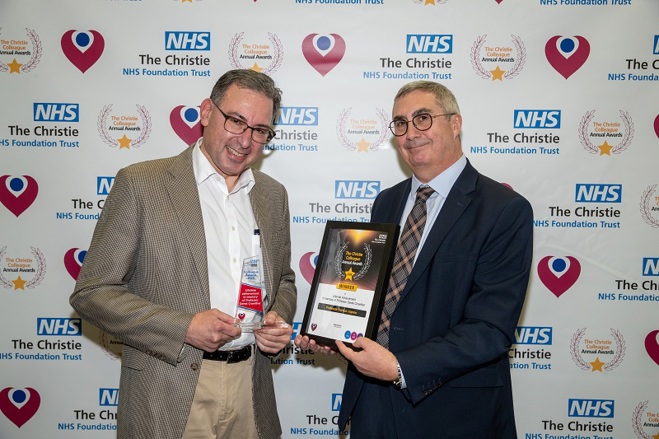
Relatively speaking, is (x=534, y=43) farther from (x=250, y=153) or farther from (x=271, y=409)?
(x=271, y=409)

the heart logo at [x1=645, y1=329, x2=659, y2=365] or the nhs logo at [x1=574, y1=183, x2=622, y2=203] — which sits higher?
the nhs logo at [x1=574, y1=183, x2=622, y2=203]

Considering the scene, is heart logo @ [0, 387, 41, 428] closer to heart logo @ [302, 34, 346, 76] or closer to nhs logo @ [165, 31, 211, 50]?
nhs logo @ [165, 31, 211, 50]

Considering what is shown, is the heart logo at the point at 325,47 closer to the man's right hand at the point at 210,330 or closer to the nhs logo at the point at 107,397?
the man's right hand at the point at 210,330

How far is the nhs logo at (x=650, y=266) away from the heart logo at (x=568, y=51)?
1.47 meters

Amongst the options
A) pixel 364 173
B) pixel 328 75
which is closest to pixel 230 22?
pixel 328 75

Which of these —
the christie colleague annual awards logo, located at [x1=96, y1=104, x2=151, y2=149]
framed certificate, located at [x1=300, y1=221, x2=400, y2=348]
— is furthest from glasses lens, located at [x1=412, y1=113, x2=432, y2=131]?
the christie colleague annual awards logo, located at [x1=96, y1=104, x2=151, y2=149]

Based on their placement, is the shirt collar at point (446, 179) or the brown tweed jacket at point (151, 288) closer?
the brown tweed jacket at point (151, 288)

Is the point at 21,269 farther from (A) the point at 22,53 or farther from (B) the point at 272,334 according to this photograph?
(B) the point at 272,334

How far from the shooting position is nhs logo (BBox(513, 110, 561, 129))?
3.64 m

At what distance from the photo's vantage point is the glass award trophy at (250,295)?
228cm

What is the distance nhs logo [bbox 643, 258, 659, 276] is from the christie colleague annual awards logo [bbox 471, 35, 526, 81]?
164cm

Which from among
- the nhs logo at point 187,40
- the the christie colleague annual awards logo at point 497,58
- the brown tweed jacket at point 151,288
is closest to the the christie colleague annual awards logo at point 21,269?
the brown tweed jacket at point 151,288

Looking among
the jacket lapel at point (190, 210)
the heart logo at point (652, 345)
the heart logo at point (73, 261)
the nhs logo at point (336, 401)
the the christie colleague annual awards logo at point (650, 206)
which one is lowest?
the nhs logo at point (336, 401)

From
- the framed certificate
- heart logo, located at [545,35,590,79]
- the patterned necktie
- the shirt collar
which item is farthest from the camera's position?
heart logo, located at [545,35,590,79]
